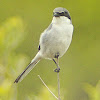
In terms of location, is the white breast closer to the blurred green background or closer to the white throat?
the white throat

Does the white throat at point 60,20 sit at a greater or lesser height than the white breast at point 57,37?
greater

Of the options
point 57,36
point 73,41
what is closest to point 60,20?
point 57,36

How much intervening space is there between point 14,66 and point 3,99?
7.0 inches

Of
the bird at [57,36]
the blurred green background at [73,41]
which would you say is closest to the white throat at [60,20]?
the bird at [57,36]

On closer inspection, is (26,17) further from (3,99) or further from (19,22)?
(3,99)

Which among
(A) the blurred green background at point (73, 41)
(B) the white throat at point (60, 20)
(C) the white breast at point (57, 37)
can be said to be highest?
(B) the white throat at point (60, 20)

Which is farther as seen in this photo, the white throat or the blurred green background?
the blurred green background

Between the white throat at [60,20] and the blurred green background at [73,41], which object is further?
the blurred green background at [73,41]

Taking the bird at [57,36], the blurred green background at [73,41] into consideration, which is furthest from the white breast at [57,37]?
the blurred green background at [73,41]

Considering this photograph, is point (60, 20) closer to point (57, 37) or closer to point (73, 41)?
point (57, 37)

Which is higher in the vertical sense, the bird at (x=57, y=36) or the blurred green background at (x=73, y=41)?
the bird at (x=57, y=36)

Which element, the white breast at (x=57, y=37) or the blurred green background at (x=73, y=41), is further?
the blurred green background at (x=73, y=41)

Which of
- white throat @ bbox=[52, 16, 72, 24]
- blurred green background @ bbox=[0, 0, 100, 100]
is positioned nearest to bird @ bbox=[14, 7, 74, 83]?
white throat @ bbox=[52, 16, 72, 24]

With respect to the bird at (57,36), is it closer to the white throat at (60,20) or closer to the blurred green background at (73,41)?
the white throat at (60,20)
